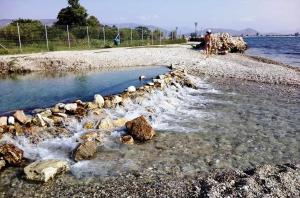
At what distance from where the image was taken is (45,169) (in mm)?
8281

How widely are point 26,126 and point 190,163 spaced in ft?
16.1

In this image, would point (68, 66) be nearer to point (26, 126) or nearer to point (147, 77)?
point (147, 77)

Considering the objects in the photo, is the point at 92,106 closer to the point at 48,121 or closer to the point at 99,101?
the point at 99,101

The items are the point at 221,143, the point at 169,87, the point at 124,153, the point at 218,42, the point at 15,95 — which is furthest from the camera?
the point at 218,42

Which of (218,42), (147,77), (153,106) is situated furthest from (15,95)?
(218,42)

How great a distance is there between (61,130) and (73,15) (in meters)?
47.0

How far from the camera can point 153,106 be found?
48.5ft

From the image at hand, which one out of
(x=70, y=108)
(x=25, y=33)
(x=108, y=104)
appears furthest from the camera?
(x=25, y=33)

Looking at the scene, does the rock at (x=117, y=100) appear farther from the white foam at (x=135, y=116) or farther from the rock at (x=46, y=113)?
the rock at (x=46, y=113)

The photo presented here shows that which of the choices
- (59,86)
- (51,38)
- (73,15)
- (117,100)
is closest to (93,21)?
(73,15)

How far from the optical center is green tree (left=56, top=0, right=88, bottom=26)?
5544cm

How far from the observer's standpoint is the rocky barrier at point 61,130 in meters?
8.70

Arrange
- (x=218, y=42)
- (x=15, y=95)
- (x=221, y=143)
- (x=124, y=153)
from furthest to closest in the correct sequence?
(x=218, y=42), (x=15, y=95), (x=221, y=143), (x=124, y=153)

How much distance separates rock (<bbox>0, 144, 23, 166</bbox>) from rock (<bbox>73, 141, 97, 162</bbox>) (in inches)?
53.1
